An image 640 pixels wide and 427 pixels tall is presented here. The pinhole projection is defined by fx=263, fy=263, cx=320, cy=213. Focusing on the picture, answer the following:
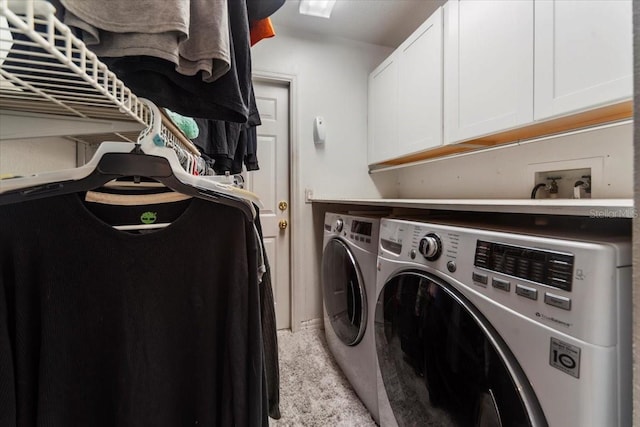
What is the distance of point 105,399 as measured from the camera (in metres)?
0.54

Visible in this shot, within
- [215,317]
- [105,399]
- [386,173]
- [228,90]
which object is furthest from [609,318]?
[386,173]

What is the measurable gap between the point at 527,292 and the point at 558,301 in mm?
53

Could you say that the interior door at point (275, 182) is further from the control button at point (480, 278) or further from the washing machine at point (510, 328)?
the control button at point (480, 278)

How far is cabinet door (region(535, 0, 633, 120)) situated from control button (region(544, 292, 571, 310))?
2.66ft

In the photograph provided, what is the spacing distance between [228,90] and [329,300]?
137cm

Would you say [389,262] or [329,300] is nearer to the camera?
[389,262]

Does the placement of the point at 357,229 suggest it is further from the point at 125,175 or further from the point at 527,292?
the point at 125,175

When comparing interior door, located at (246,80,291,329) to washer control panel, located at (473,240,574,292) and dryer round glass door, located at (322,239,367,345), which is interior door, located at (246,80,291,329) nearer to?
dryer round glass door, located at (322,239,367,345)

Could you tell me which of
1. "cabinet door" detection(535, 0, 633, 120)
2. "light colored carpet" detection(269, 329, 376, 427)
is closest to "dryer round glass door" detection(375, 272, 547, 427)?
"light colored carpet" detection(269, 329, 376, 427)

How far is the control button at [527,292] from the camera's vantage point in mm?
513

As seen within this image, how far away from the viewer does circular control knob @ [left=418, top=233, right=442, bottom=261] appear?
0.75 meters

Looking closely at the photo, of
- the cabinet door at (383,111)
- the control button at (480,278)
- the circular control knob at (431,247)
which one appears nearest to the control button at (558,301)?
the control button at (480,278)

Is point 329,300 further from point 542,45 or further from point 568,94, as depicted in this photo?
point 542,45

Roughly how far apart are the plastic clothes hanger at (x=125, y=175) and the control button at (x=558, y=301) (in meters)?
0.61
